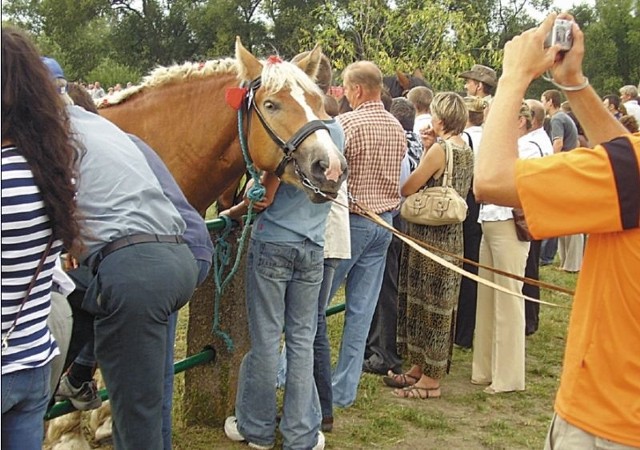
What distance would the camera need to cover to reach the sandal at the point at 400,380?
5.87 meters

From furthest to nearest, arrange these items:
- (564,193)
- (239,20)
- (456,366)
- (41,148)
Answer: (239,20)
(456,366)
(41,148)
(564,193)

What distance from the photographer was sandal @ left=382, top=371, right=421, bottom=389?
5.87m

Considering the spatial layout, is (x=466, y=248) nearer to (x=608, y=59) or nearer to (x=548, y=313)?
(x=548, y=313)

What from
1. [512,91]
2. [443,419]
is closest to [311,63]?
[512,91]

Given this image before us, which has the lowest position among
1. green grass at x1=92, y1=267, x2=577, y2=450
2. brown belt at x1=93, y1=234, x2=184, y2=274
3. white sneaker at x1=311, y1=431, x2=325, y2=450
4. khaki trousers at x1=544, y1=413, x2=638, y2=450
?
green grass at x1=92, y1=267, x2=577, y2=450

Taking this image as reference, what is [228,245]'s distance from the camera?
451cm

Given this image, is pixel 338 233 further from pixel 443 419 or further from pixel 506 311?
pixel 506 311

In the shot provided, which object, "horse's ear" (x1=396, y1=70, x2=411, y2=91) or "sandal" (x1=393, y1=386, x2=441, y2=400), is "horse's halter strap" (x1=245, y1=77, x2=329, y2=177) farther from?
"horse's ear" (x1=396, y1=70, x2=411, y2=91)

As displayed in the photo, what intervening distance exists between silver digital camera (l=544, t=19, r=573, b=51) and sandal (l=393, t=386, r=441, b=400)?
4.01 metres

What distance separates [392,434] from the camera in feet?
16.4

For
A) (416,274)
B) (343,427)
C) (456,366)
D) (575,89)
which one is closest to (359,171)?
(416,274)

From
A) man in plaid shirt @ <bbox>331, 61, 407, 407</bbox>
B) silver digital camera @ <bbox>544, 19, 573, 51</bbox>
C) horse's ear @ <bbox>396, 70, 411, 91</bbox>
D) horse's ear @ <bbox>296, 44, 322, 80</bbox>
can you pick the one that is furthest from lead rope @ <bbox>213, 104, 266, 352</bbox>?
horse's ear @ <bbox>396, 70, 411, 91</bbox>

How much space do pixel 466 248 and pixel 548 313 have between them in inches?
88.9

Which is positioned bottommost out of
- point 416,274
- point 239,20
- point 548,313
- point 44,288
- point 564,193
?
point 548,313
